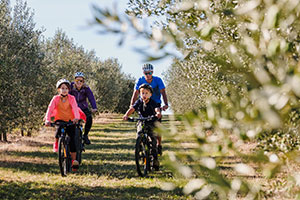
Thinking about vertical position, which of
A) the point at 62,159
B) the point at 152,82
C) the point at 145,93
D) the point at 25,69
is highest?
the point at 25,69

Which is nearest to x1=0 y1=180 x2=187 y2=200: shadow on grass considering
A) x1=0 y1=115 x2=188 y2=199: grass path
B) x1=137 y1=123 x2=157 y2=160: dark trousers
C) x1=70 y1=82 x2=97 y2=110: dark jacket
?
x1=0 y1=115 x2=188 y2=199: grass path

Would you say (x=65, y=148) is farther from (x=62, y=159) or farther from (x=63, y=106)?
(x=63, y=106)

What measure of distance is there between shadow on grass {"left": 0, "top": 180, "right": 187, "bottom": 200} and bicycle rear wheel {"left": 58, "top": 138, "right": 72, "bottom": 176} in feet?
2.73

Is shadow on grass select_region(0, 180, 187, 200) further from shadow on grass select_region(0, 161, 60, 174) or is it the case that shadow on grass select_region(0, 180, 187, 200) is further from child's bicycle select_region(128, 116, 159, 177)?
shadow on grass select_region(0, 161, 60, 174)

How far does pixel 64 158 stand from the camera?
9898 mm

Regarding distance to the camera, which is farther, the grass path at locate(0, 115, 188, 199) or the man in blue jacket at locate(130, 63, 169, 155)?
the man in blue jacket at locate(130, 63, 169, 155)

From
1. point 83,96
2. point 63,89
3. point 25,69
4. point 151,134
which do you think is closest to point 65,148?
point 63,89

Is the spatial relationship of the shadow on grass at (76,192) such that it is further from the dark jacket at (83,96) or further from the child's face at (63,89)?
the dark jacket at (83,96)

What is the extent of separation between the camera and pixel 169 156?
5.08 ft

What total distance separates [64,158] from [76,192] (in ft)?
5.95

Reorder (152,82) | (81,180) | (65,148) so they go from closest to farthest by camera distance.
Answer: (81,180), (65,148), (152,82)

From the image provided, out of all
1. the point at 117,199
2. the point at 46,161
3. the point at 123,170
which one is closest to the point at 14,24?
the point at 46,161

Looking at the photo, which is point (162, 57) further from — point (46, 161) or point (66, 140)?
point (46, 161)

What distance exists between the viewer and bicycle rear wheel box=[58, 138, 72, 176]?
9547mm
